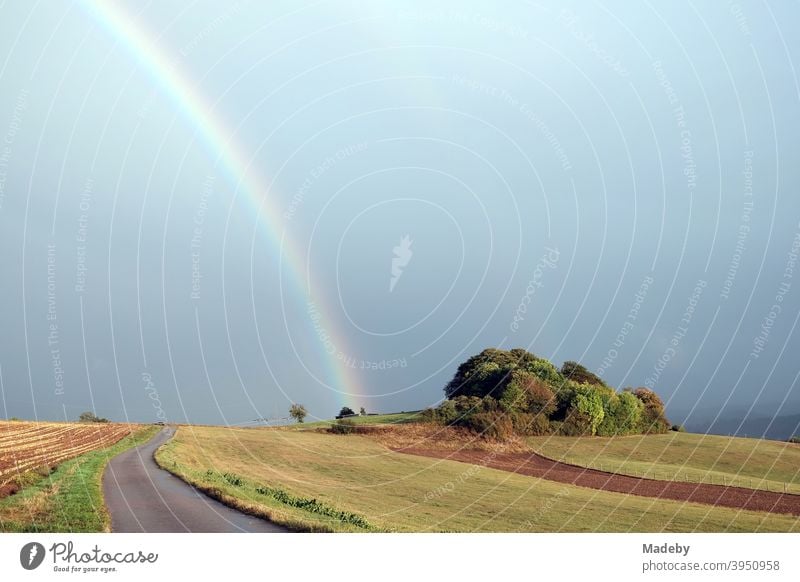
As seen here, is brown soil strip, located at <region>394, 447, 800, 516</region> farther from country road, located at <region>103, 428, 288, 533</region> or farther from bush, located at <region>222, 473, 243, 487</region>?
country road, located at <region>103, 428, 288, 533</region>

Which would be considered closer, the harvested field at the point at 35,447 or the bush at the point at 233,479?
the harvested field at the point at 35,447

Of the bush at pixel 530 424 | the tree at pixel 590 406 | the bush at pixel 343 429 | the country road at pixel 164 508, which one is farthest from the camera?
the tree at pixel 590 406

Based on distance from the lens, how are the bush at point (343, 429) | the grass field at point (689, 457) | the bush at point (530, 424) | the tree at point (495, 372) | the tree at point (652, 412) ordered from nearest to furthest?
the grass field at point (689, 457)
the bush at point (530, 424)
the bush at point (343, 429)
the tree at point (495, 372)
the tree at point (652, 412)

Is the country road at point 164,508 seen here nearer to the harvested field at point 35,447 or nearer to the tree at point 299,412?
the harvested field at point 35,447

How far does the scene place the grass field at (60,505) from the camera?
72.8 feet

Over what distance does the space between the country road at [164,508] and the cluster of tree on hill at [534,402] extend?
195 ft

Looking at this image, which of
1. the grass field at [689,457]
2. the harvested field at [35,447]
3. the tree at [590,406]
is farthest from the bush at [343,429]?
the tree at [590,406]

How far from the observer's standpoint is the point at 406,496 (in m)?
44.5

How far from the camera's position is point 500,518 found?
124 feet

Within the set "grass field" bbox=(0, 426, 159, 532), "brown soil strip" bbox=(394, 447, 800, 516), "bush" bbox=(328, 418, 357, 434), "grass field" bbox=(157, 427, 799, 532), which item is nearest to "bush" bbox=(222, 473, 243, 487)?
"grass field" bbox=(157, 427, 799, 532)

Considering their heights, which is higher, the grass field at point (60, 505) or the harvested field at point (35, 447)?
the grass field at point (60, 505)
